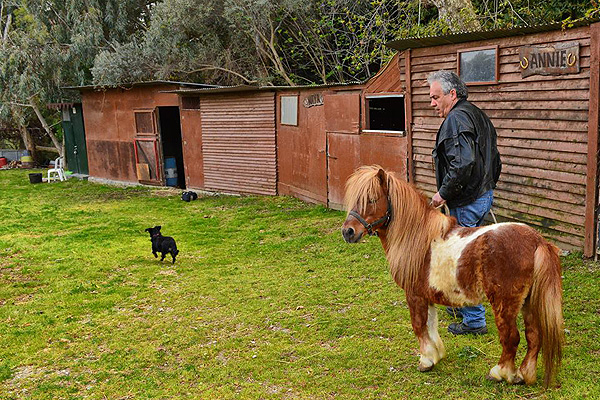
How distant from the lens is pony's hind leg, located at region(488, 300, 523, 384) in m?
3.34

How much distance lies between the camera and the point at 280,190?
12.9 metres

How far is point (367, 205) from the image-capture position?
3.67 meters

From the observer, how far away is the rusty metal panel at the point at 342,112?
9883 millimetres

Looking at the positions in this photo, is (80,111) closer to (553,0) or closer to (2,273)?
(2,273)

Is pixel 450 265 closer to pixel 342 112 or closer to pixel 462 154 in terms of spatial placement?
pixel 462 154

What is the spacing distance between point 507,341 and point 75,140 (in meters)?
19.5

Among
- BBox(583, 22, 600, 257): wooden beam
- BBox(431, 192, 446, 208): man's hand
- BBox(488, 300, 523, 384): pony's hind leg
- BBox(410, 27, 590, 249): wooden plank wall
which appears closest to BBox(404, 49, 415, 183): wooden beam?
BBox(410, 27, 590, 249): wooden plank wall

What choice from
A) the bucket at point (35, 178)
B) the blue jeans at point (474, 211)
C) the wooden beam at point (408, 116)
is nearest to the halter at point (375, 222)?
the blue jeans at point (474, 211)

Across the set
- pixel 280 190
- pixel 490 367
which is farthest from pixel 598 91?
pixel 280 190

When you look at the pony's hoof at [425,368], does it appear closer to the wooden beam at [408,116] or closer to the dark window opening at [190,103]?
the wooden beam at [408,116]

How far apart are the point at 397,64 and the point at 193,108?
25.0 ft

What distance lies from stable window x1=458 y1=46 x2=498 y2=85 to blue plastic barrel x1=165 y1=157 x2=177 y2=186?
10938 millimetres

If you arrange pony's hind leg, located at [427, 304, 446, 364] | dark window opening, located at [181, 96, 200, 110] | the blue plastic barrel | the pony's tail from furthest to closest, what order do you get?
the blue plastic barrel → dark window opening, located at [181, 96, 200, 110] → pony's hind leg, located at [427, 304, 446, 364] → the pony's tail

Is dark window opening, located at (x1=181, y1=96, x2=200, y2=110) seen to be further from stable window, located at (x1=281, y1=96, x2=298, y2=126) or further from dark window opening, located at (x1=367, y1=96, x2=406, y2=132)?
dark window opening, located at (x1=367, y1=96, x2=406, y2=132)
